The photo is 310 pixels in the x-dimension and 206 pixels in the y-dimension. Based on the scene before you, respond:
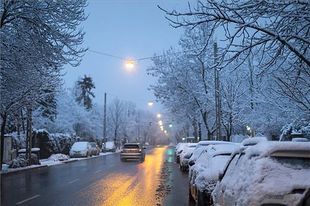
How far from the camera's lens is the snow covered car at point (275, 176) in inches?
129

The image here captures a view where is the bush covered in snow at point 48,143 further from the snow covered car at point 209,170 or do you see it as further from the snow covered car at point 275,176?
the snow covered car at point 275,176

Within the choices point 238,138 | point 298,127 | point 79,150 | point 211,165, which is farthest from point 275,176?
point 79,150

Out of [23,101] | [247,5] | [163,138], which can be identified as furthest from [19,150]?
[163,138]

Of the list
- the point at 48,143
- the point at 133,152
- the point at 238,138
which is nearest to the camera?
the point at 133,152

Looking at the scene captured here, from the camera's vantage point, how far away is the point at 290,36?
740 centimetres

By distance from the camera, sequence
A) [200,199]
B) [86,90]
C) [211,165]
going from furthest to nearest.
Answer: [86,90], [211,165], [200,199]

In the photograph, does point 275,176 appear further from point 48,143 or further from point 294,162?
point 48,143

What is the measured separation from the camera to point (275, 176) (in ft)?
11.2

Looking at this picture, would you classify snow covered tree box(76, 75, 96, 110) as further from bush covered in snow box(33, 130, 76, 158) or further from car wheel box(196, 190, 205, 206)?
car wheel box(196, 190, 205, 206)

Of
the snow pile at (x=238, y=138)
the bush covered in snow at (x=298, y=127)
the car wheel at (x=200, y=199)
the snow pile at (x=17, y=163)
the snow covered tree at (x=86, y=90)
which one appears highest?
the snow covered tree at (x=86, y=90)

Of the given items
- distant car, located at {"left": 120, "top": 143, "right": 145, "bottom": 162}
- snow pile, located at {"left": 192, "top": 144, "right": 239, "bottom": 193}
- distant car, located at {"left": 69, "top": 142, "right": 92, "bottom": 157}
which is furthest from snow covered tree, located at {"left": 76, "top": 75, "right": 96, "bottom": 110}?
snow pile, located at {"left": 192, "top": 144, "right": 239, "bottom": 193}

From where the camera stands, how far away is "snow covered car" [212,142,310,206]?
129 inches

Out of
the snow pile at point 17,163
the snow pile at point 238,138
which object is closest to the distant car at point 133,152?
the snow pile at point 17,163

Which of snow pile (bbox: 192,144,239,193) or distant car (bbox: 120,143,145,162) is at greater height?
snow pile (bbox: 192,144,239,193)
